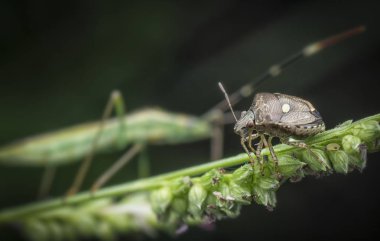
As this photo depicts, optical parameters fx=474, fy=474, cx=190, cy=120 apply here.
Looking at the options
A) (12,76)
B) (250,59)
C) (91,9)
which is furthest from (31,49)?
(250,59)

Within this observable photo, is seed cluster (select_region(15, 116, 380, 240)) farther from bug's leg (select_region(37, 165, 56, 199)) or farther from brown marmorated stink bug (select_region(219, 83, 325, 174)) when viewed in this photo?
bug's leg (select_region(37, 165, 56, 199))

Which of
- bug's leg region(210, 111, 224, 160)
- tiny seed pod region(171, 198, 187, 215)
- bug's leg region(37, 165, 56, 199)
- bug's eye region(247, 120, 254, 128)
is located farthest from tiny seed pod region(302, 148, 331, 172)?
bug's leg region(210, 111, 224, 160)

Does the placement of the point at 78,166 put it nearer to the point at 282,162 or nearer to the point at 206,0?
the point at 206,0

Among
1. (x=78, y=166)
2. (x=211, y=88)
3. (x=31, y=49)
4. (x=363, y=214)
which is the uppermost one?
(x=31, y=49)

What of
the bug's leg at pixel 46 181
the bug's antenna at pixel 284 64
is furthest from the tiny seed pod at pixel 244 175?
the bug's leg at pixel 46 181

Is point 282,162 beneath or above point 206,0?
beneath

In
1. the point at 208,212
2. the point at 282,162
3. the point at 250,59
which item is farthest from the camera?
the point at 250,59
